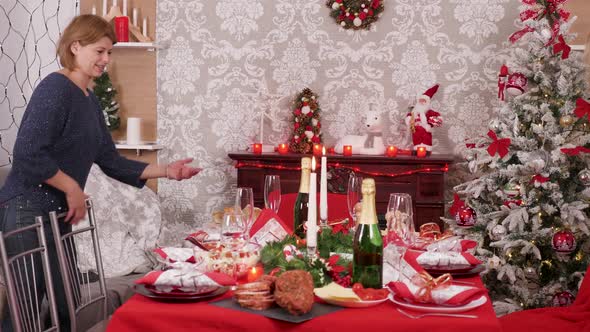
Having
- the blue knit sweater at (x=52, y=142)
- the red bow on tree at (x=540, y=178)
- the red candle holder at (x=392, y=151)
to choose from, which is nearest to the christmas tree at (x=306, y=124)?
the red candle holder at (x=392, y=151)

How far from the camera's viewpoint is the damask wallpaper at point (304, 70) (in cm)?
511

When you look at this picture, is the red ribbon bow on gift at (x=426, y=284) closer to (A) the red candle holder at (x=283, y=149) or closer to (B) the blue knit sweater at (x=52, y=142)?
(B) the blue knit sweater at (x=52, y=142)

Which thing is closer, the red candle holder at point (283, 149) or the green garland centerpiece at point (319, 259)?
the green garland centerpiece at point (319, 259)

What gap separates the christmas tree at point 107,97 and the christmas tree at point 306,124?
51.8 inches

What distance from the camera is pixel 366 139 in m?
5.06

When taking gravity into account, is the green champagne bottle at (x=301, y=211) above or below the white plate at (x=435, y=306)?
above

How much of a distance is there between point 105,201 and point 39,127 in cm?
195

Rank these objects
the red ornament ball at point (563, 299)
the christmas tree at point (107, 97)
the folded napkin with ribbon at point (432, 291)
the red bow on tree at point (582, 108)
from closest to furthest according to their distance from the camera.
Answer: the folded napkin with ribbon at point (432, 291) → the red bow on tree at point (582, 108) → the red ornament ball at point (563, 299) → the christmas tree at point (107, 97)

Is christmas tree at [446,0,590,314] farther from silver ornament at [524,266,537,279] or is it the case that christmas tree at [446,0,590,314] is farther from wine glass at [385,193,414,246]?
wine glass at [385,193,414,246]

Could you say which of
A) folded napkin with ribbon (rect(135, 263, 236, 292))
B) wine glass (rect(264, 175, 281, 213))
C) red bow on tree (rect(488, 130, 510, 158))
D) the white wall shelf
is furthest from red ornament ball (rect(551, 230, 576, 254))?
the white wall shelf

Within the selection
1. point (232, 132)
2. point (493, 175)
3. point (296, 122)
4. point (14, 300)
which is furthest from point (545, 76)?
point (14, 300)

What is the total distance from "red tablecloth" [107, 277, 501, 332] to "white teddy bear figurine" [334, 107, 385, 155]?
3.13 meters

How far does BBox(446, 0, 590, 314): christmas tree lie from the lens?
412 centimetres

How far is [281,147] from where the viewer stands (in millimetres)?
5004
